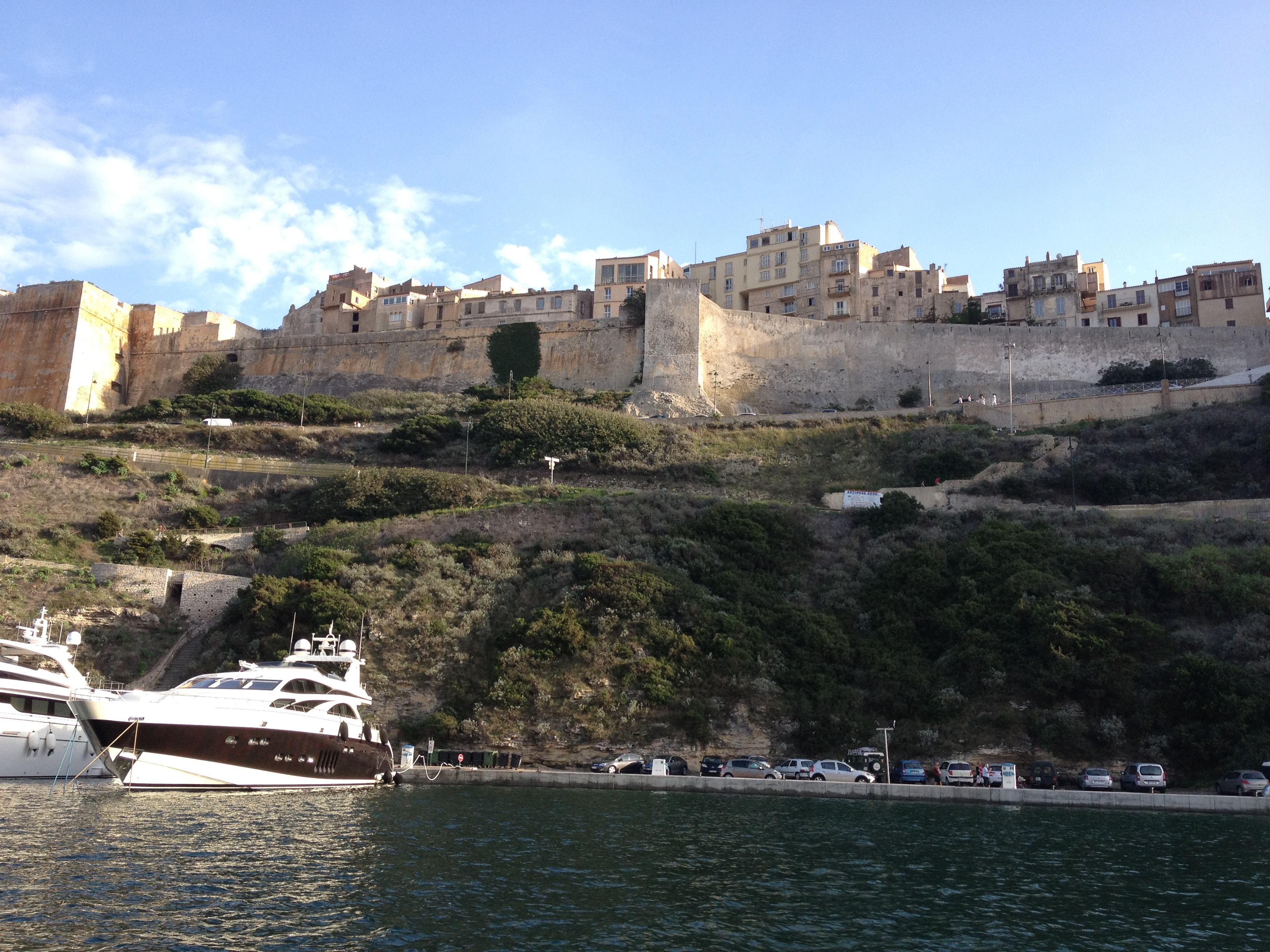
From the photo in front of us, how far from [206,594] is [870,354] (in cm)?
3523

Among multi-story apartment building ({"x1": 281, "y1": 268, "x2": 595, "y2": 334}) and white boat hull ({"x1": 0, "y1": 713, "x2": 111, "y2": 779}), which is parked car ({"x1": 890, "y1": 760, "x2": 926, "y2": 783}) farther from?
multi-story apartment building ({"x1": 281, "y1": 268, "x2": 595, "y2": 334})

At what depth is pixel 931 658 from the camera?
26531mm

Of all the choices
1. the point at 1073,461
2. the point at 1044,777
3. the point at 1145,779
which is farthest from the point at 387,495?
the point at 1145,779

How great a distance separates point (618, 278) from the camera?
61.6 metres

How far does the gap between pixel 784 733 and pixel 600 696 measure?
4.26 metres

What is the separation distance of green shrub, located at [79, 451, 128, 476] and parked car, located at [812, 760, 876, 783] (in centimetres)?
2939

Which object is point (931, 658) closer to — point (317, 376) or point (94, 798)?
point (94, 798)

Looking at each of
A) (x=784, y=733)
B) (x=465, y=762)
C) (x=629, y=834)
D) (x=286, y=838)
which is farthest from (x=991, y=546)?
(x=286, y=838)

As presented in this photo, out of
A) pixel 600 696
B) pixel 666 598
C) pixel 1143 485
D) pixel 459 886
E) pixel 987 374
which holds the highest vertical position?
pixel 987 374

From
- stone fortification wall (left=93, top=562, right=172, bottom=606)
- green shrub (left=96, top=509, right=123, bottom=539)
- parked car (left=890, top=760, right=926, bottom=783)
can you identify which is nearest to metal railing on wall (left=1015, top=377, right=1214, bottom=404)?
parked car (left=890, top=760, right=926, bottom=783)

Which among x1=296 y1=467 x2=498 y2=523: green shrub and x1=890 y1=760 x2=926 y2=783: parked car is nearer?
x1=890 y1=760 x2=926 y2=783: parked car

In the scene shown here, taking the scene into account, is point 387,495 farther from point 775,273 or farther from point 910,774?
point 775,273

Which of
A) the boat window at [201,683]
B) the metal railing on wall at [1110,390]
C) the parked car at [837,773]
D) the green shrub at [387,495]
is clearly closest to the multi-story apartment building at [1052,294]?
the metal railing on wall at [1110,390]

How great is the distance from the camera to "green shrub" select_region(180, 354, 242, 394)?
57.6 m
